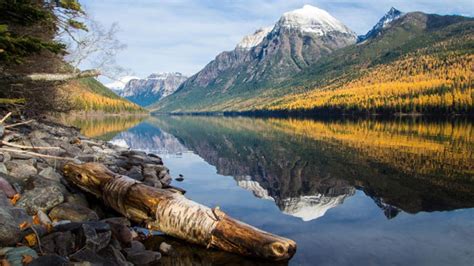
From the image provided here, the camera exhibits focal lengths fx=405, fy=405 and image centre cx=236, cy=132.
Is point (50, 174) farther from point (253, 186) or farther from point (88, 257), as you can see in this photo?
point (253, 186)

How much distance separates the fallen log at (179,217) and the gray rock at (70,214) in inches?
43.6

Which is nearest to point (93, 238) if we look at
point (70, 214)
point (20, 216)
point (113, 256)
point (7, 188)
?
point (113, 256)

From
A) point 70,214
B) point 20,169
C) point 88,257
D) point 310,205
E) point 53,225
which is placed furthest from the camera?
point 310,205

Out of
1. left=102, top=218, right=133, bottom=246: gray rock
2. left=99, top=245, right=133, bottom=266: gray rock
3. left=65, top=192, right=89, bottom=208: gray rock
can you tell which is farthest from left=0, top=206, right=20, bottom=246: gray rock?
left=65, top=192, right=89, bottom=208: gray rock

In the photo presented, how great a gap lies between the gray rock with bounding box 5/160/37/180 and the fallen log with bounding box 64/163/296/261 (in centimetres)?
145

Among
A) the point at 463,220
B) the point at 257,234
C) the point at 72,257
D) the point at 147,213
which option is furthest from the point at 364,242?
the point at 72,257

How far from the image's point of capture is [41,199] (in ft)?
37.3

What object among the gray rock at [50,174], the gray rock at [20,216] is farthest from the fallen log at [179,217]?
the gray rock at [20,216]

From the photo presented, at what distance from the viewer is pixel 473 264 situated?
10570 millimetres

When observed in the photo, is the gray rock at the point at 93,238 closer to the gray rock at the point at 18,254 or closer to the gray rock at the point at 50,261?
the gray rock at the point at 18,254

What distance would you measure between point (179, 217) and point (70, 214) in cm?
305

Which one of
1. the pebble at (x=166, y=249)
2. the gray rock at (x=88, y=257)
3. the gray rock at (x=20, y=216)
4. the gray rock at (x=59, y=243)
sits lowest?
the pebble at (x=166, y=249)

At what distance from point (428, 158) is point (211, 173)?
17.2m

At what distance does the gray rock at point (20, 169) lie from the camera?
1280cm
